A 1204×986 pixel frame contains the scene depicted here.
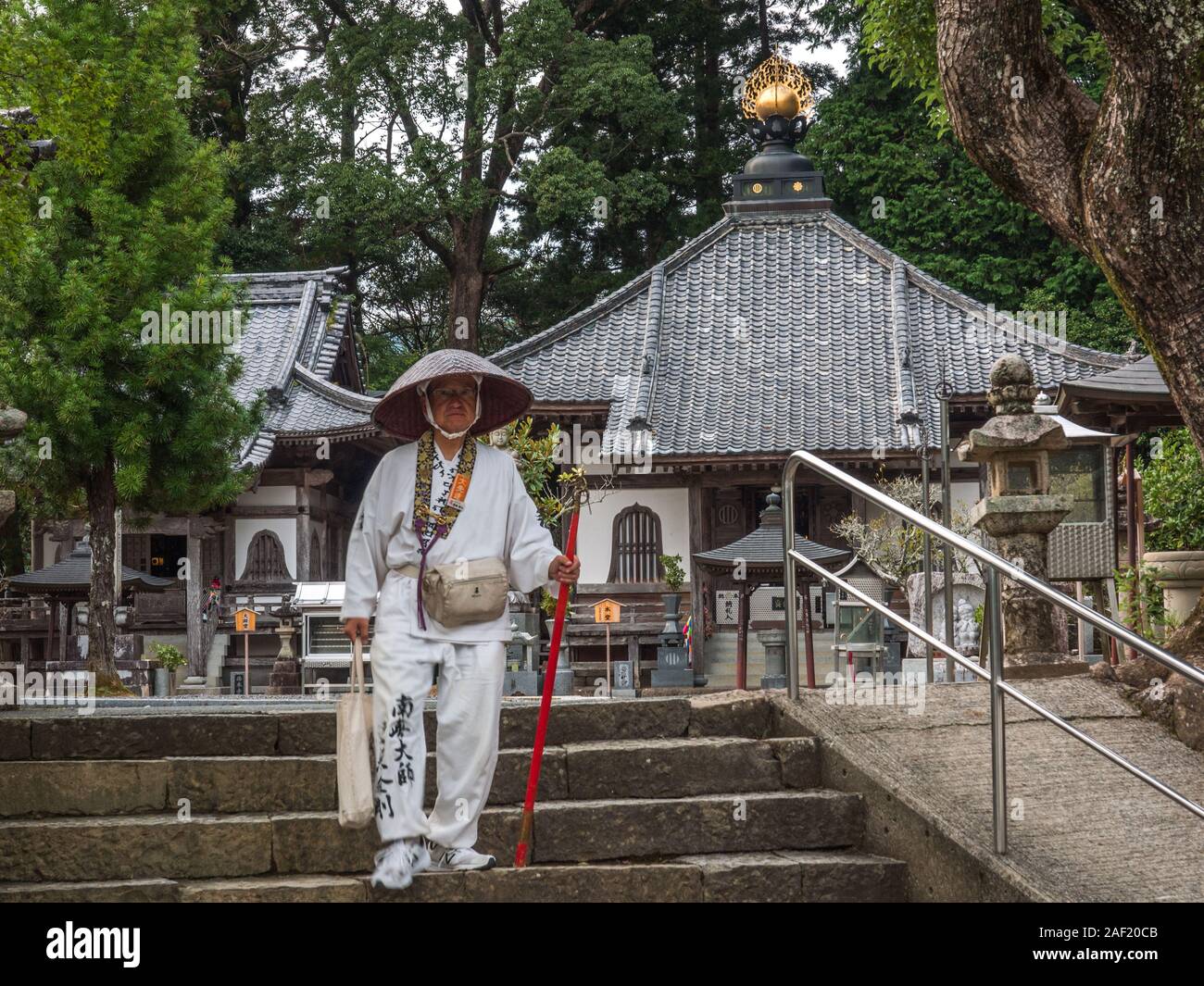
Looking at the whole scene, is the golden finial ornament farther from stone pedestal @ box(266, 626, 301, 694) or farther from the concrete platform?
the concrete platform

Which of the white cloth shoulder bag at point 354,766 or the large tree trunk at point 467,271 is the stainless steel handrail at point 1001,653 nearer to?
the white cloth shoulder bag at point 354,766

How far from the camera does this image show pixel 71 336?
49.5 ft

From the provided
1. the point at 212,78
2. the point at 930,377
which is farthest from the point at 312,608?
the point at 212,78

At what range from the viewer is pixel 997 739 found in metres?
4.65

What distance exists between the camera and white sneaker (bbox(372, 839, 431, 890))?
15.1ft

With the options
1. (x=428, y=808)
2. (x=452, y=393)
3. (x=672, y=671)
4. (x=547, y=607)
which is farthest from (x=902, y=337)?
(x=428, y=808)

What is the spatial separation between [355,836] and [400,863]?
383mm

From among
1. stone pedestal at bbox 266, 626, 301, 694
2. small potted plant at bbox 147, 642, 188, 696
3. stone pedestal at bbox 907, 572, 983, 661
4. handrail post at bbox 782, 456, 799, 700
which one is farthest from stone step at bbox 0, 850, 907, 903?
small potted plant at bbox 147, 642, 188, 696

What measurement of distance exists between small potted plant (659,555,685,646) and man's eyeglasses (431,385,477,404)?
1507cm

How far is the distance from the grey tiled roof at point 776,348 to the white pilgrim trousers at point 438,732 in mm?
17002

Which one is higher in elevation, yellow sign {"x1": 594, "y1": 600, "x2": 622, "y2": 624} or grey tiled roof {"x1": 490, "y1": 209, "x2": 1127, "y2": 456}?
grey tiled roof {"x1": 490, "y1": 209, "x2": 1127, "y2": 456}

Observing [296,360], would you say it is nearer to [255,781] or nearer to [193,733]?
[193,733]

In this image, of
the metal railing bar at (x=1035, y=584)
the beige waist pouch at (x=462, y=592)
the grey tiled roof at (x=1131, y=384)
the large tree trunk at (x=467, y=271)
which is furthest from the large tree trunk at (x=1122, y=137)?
the large tree trunk at (x=467, y=271)

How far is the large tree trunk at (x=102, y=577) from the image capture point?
610 inches
